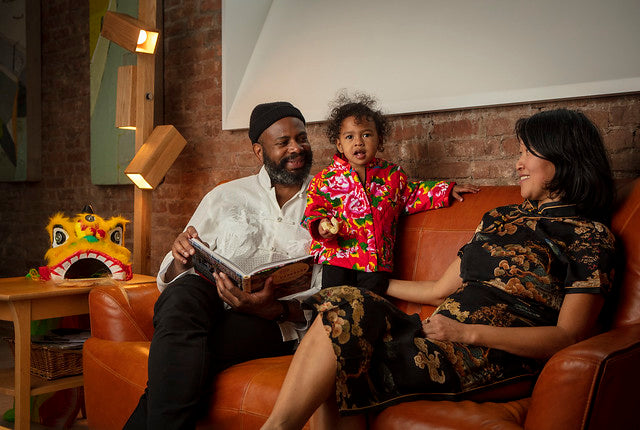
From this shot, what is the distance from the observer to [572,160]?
170 cm

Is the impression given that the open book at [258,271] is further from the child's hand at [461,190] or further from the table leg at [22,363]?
the table leg at [22,363]

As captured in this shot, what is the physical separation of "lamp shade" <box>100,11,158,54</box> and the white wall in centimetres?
46

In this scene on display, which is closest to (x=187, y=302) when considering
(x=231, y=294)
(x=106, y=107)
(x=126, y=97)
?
(x=231, y=294)

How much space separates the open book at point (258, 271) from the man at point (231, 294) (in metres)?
0.05

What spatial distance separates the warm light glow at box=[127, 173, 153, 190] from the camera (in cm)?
312

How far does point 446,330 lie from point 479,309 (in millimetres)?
149

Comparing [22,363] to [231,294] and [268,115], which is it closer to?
[231,294]

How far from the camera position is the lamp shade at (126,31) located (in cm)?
307

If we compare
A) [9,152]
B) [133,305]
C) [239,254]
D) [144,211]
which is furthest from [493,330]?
[9,152]

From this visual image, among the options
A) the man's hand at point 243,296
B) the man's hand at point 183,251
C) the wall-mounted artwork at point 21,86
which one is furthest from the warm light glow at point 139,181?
the wall-mounted artwork at point 21,86

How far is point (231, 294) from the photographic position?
1.95 meters

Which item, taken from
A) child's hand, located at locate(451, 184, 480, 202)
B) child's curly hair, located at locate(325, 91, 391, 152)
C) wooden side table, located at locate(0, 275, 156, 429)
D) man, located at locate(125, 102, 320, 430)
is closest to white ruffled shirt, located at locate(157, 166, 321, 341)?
man, located at locate(125, 102, 320, 430)

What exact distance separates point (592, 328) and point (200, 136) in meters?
2.66

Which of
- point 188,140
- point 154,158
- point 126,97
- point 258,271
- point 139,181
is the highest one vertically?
point 126,97
